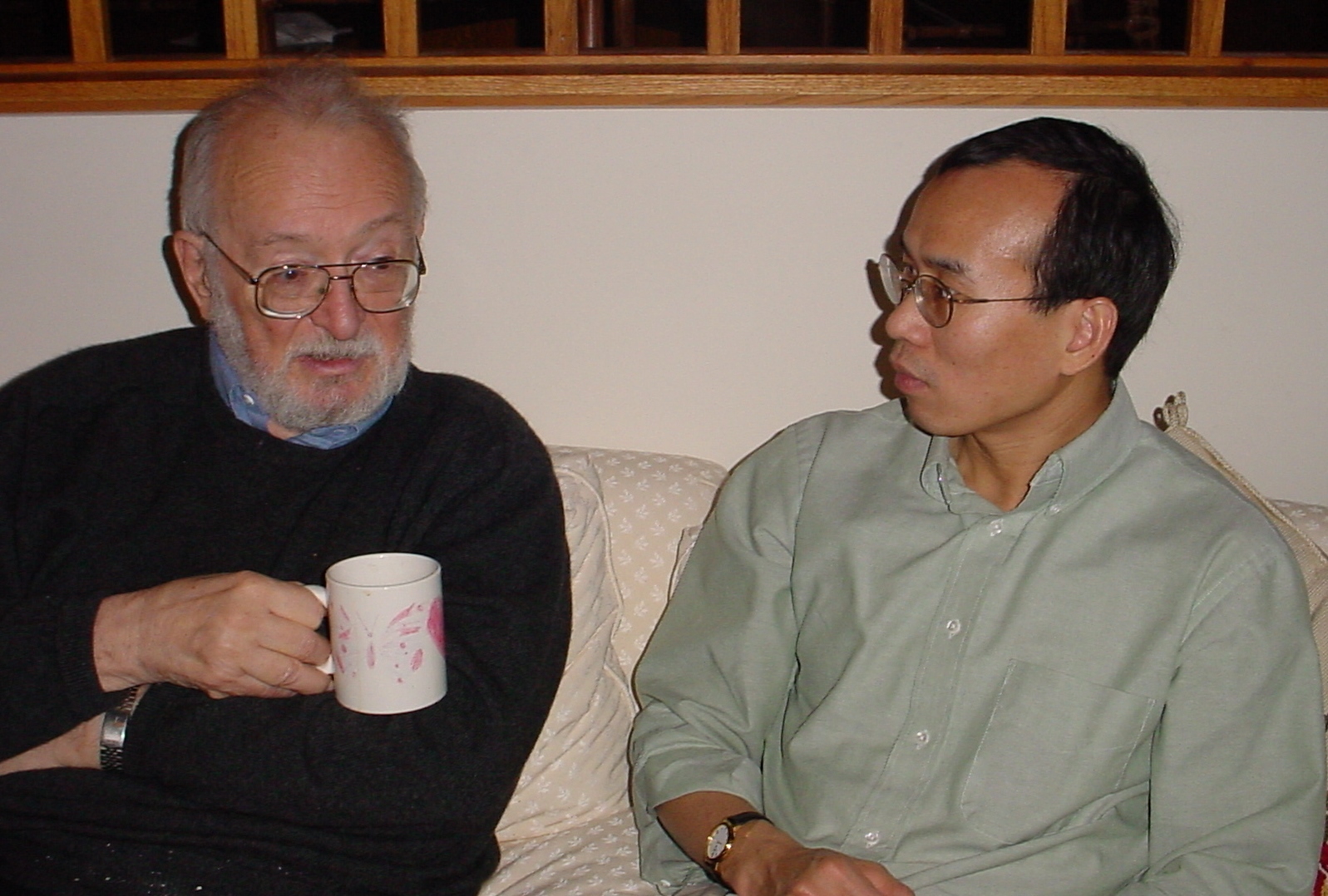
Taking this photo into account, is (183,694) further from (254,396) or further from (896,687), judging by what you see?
(896,687)

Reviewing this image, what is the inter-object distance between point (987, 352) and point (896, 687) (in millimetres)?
438

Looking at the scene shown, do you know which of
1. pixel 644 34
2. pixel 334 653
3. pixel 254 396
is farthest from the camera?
pixel 644 34

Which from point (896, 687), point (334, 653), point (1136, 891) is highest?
point (334, 653)

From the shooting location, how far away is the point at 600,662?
1.98 meters

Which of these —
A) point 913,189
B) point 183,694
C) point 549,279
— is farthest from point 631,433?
point 183,694

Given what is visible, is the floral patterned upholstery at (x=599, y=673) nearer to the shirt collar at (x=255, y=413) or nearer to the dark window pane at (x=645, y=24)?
the shirt collar at (x=255, y=413)

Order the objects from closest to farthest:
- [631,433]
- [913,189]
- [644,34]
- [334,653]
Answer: [334,653] → [913,189] → [631,433] → [644,34]

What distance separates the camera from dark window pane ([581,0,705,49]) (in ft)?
7.21

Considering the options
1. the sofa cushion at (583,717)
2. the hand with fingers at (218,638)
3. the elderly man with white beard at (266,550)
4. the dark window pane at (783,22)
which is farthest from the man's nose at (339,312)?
the dark window pane at (783,22)

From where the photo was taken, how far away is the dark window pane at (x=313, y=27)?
232 centimetres

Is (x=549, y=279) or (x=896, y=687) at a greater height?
(x=549, y=279)

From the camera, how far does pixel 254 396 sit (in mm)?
1698

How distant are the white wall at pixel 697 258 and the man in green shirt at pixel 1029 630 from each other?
50 centimetres

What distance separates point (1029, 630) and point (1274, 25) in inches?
77.5
